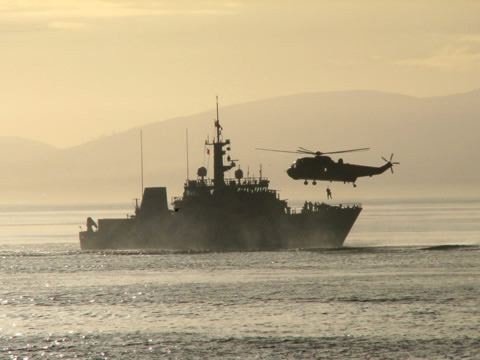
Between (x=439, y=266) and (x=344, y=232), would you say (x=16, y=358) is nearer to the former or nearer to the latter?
(x=439, y=266)

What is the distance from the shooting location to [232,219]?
14925cm

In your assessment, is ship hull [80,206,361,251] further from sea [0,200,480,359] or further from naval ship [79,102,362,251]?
sea [0,200,480,359]

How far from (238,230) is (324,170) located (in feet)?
61.3

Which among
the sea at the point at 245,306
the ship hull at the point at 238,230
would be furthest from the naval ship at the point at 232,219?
the sea at the point at 245,306

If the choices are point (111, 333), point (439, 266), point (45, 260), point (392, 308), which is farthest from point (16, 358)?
point (45, 260)

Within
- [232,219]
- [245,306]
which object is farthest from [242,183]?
[245,306]

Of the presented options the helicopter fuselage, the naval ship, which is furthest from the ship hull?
the helicopter fuselage

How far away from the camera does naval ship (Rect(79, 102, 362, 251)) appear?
488ft

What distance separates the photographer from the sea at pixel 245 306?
6638 cm

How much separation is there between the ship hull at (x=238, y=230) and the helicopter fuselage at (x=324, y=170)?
16118 mm

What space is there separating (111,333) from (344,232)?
278 feet

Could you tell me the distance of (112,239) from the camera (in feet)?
529

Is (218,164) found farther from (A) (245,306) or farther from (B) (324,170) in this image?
(A) (245,306)

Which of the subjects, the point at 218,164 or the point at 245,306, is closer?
the point at 245,306
